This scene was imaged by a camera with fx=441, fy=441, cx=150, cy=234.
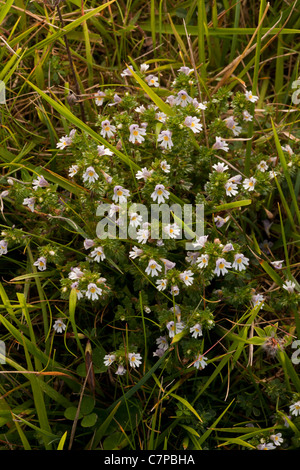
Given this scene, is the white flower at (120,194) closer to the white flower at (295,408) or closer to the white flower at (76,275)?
the white flower at (76,275)

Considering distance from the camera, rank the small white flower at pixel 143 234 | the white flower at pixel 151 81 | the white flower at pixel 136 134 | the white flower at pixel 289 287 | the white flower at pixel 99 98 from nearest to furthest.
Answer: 1. the small white flower at pixel 143 234
2. the white flower at pixel 136 134
3. the white flower at pixel 289 287
4. the white flower at pixel 99 98
5. the white flower at pixel 151 81

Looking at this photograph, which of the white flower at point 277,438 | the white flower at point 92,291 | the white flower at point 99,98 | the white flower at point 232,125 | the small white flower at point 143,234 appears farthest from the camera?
the white flower at point 99,98

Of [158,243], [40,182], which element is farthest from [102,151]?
[158,243]

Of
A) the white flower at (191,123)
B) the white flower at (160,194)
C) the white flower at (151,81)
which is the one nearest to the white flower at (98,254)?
the white flower at (160,194)

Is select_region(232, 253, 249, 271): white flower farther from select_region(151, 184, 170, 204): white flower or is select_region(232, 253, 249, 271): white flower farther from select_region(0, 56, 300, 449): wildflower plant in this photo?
select_region(151, 184, 170, 204): white flower
